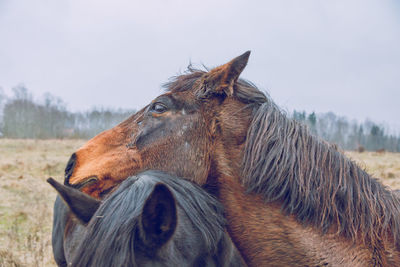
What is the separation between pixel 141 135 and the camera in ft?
8.36

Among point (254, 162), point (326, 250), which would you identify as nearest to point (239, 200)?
point (254, 162)

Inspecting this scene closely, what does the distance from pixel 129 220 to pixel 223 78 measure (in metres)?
1.32

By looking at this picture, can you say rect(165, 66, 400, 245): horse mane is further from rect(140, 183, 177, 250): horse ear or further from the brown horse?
rect(140, 183, 177, 250): horse ear

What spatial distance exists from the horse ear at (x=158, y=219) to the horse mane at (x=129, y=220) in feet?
0.29

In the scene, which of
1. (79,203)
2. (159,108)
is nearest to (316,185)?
(159,108)

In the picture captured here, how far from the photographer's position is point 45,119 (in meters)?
49.4

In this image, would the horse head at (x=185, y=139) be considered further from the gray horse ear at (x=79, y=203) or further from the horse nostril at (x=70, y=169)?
the gray horse ear at (x=79, y=203)

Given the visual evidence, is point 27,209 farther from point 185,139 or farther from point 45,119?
point 45,119

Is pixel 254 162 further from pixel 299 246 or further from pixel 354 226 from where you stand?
pixel 354 226

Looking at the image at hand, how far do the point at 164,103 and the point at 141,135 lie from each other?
319 mm

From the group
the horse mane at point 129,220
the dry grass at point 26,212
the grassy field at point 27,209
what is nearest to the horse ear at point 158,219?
the horse mane at point 129,220

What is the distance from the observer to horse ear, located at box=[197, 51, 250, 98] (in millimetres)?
2340

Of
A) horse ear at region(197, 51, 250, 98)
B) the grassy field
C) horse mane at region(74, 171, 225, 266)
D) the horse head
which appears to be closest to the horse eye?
the horse head

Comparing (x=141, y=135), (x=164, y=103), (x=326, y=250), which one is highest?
(x=164, y=103)
